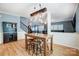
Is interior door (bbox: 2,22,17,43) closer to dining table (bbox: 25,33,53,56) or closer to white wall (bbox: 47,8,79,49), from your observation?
dining table (bbox: 25,33,53,56)

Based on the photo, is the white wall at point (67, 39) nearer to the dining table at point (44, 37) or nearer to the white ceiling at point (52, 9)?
the dining table at point (44, 37)

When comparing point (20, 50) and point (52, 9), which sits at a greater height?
point (52, 9)

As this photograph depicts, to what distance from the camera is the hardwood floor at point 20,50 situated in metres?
1.76

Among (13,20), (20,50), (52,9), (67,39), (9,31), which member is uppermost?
Answer: (52,9)

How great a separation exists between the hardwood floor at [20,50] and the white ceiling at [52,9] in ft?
1.69

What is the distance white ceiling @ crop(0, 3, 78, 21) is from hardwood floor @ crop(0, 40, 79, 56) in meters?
0.52

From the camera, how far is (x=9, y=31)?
1.78m

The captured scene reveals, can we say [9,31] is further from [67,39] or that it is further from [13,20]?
[67,39]

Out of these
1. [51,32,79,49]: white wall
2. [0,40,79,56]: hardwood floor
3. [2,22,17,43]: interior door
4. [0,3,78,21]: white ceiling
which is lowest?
[0,40,79,56]: hardwood floor

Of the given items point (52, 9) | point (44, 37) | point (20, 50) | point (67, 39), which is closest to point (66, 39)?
point (67, 39)

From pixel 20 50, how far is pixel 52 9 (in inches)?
36.6

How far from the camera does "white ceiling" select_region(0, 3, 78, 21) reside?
176 cm

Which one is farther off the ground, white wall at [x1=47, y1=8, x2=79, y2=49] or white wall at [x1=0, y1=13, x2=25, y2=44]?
white wall at [x1=0, y1=13, x2=25, y2=44]

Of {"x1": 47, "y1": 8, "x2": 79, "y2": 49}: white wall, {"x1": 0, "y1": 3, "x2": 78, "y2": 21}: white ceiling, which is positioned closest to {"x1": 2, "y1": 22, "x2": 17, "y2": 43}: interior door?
{"x1": 0, "y1": 3, "x2": 78, "y2": 21}: white ceiling
